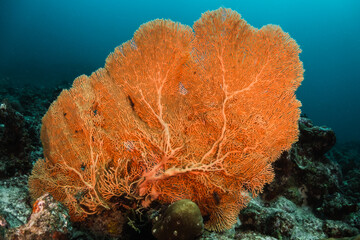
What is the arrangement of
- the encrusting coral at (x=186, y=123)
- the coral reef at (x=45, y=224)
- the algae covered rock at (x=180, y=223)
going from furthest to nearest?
1. the encrusting coral at (x=186, y=123)
2. the algae covered rock at (x=180, y=223)
3. the coral reef at (x=45, y=224)

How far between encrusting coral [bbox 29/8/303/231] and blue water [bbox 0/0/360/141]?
108 metres

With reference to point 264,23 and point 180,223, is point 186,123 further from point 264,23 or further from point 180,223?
point 264,23

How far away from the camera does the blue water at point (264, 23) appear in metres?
102

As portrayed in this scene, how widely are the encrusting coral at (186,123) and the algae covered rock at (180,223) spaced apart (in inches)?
20.4

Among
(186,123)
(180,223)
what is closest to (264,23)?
(186,123)

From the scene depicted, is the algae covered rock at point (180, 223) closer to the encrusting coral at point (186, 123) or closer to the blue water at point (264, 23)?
the encrusting coral at point (186, 123)

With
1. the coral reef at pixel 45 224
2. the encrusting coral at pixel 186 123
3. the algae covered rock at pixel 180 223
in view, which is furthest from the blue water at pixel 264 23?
the algae covered rock at pixel 180 223

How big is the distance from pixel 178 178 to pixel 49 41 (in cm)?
13005

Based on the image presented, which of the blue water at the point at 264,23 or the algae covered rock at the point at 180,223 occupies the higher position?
the blue water at the point at 264,23

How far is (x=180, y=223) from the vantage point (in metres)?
2.66

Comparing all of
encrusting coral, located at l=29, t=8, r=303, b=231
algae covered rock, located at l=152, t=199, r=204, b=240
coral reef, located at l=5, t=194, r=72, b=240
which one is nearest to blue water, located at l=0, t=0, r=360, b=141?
encrusting coral, located at l=29, t=8, r=303, b=231

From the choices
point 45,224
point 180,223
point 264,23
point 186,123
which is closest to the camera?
point 45,224

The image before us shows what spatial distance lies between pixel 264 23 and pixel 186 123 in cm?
13519

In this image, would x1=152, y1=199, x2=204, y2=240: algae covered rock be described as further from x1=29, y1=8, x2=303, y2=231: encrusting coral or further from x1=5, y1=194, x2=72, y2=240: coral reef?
x1=5, y1=194, x2=72, y2=240: coral reef
